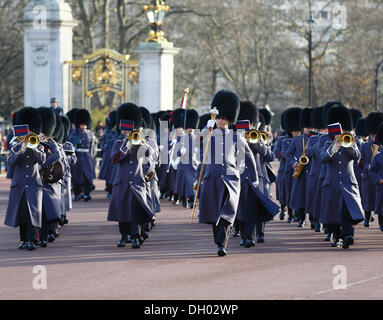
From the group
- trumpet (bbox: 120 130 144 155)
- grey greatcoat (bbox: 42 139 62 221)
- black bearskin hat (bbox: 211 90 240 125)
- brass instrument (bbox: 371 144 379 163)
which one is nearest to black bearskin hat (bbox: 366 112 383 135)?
brass instrument (bbox: 371 144 379 163)

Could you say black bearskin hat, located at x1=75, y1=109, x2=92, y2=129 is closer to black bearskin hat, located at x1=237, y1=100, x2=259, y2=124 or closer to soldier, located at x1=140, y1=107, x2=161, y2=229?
soldier, located at x1=140, y1=107, x2=161, y2=229

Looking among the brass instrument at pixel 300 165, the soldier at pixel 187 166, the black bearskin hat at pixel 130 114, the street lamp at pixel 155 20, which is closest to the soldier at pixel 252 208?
the black bearskin hat at pixel 130 114

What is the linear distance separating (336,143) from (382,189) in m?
2.10

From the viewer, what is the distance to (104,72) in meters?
25.0

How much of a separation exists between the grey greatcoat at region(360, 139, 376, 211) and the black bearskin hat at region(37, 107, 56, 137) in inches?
189

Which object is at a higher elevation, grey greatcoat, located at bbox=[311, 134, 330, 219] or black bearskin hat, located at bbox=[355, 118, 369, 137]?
black bearskin hat, located at bbox=[355, 118, 369, 137]

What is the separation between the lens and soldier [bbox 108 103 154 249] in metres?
11.2

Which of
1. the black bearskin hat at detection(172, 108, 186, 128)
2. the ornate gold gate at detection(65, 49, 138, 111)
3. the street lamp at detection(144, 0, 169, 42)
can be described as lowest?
the black bearskin hat at detection(172, 108, 186, 128)

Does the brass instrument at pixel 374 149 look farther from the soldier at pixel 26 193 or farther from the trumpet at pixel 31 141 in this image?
the trumpet at pixel 31 141

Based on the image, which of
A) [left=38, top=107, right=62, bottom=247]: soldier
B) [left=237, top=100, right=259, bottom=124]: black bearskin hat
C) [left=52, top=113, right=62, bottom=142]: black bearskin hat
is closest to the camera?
[left=38, top=107, right=62, bottom=247]: soldier

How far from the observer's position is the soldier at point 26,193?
11102 mm

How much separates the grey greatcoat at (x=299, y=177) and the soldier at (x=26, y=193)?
13.4ft

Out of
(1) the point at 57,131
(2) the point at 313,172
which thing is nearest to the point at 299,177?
(2) the point at 313,172

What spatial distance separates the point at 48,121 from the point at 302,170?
3871 millimetres
